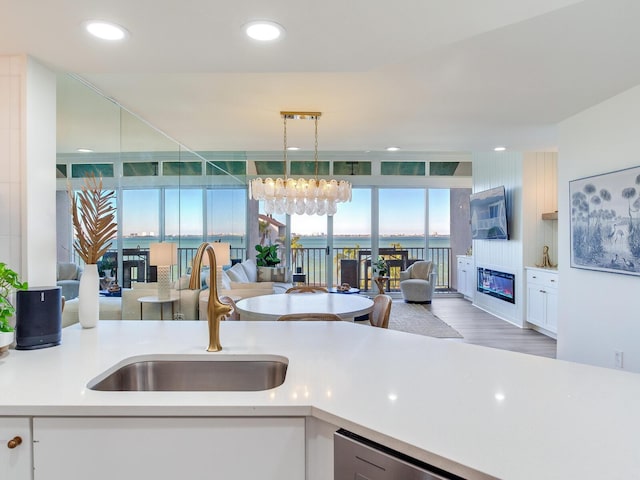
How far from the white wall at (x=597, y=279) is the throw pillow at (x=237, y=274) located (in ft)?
13.4

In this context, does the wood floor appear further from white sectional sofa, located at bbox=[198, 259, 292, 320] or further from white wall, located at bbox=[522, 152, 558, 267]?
white sectional sofa, located at bbox=[198, 259, 292, 320]

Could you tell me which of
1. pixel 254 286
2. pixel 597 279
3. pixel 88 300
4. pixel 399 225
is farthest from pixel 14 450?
pixel 399 225

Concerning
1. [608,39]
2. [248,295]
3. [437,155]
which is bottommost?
[248,295]

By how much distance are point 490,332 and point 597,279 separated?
2026 millimetres

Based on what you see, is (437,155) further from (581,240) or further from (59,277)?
(59,277)

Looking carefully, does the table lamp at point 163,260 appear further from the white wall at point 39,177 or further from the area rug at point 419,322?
the area rug at point 419,322

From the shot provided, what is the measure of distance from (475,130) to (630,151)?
1.39 meters

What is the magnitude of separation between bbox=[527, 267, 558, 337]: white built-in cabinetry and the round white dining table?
2766mm

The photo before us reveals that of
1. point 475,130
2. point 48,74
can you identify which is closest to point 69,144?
point 48,74

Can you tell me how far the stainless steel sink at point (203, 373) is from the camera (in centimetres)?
140

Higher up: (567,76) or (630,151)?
(567,76)

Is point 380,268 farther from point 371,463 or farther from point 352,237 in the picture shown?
point 371,463

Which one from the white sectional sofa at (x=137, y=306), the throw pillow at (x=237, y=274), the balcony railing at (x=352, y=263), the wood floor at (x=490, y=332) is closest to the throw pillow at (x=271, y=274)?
the throw pillow at (x=237, y=274)

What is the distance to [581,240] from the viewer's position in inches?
138
